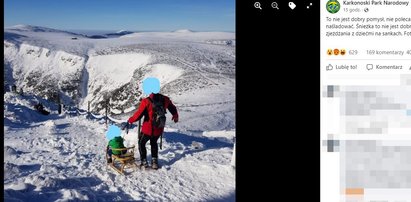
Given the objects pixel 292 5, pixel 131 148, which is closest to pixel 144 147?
pixel 131 148

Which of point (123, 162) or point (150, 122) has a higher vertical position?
point (150, 122)

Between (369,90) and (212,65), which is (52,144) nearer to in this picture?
(369,90)

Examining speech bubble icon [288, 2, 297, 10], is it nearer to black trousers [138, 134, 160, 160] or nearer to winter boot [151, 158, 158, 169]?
black trousers [138, 134, 160, 160]

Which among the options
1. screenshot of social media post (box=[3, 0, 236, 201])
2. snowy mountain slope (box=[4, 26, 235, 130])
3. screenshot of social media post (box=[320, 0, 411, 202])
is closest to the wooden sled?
screenshot of social media post (box=[3, 0, 236, 201])

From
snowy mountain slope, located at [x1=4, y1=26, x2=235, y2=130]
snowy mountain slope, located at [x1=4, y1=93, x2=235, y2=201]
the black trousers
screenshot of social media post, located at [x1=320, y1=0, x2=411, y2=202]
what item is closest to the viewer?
screenshot of social media post, located at [x1=320, y1=0, x2=411, y2=202]

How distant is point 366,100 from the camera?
107 inches

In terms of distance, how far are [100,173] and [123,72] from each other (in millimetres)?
42124

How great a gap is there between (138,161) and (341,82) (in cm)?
485

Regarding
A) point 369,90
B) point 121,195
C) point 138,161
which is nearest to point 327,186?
point 369,90

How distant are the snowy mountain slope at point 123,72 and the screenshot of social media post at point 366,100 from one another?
1397 cm

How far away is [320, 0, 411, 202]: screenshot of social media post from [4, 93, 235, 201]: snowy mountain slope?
2.48 meters

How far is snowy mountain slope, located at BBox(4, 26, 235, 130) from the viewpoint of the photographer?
26.5 meters

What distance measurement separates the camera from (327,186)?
2832 millimetres

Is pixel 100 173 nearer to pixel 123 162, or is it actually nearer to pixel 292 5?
pixel 123 162
